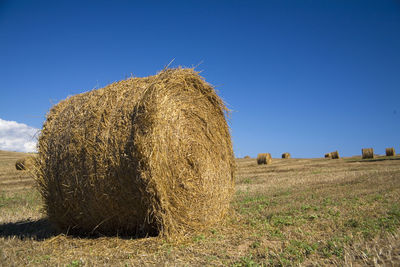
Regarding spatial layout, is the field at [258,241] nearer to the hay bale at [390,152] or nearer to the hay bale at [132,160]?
the hay bale at [132,160]

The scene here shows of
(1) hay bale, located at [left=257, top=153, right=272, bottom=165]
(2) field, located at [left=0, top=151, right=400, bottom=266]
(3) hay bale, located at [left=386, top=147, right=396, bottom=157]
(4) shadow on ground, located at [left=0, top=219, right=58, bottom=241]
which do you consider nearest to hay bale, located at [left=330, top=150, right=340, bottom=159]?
(3) hay bale, located at [left=386, top=147, right=396, bottom=157]

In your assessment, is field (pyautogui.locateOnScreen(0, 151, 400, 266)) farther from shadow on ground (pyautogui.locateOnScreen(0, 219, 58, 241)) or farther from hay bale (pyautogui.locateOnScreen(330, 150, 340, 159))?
hay bale (pyautogui.locateOnScreen(330, 150, 340, 159))

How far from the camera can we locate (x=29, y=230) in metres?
6.16

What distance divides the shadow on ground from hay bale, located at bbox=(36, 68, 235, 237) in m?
0.42

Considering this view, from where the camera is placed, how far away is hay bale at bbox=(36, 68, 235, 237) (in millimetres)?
4840

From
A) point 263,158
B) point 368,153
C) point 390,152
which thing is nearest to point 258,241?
point 263,158

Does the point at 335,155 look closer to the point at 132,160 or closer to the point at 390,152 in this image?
the point at 390,152

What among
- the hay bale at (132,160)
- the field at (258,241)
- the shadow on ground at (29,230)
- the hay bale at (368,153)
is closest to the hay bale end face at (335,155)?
the hay bale at (368,153)

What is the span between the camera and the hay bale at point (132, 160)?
4.84 m

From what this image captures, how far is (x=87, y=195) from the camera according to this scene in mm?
5219

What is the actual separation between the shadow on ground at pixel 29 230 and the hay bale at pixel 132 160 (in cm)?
42

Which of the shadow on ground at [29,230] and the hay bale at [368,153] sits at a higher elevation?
the hay bale at [368,153]

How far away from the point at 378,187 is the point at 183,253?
269 inches

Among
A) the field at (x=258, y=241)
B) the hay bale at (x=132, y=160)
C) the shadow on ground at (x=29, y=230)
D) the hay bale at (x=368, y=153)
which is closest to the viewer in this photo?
the field at (x=258, y=241)
